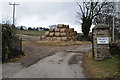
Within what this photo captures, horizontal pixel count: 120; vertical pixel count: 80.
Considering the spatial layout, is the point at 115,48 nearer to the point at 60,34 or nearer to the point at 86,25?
the point at 60,34

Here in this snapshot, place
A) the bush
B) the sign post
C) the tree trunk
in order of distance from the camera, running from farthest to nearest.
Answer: the tree trunk < the sign post < the bush

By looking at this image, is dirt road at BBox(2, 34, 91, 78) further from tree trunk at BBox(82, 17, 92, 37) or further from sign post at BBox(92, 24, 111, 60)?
tree trunk at BBox(82, 17, 92, 37)

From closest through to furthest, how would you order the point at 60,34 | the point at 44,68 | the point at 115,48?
the point at 44,68 → the point at 115,48 → the point at 60,34

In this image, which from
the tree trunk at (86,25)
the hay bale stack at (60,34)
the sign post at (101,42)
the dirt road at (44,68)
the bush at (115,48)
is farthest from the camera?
the tree trunk at (86,25)

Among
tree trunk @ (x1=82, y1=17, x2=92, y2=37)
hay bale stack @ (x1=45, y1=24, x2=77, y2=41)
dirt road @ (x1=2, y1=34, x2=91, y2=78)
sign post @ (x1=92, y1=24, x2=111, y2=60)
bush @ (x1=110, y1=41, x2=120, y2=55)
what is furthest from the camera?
tree trunk @ (x1=82, y1=17, x2=92, y2=37)

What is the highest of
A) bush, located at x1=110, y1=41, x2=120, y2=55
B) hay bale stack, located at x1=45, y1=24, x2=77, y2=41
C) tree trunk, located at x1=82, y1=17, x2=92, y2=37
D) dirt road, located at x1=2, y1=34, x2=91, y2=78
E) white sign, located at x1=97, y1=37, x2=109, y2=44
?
tree trunk, located at x1=82, y1=17, x2=92, y2=37

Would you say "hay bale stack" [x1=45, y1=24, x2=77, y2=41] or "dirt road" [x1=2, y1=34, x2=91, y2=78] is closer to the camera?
"dirt road" [x1=2, y1=34, x2=91, y2=78]

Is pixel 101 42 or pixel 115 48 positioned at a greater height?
pixel 101 42

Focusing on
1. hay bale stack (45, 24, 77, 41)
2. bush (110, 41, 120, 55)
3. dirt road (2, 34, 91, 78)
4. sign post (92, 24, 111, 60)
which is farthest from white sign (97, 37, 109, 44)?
hay bale stack (45, 24, 77, 41)

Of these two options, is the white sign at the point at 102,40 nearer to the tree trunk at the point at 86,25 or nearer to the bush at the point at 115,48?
the bush at the point at 115,48

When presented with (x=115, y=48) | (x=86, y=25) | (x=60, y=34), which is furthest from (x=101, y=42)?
(x=86, y=25)

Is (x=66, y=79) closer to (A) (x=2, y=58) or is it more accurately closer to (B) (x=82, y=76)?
(B) (x=82, y=76)

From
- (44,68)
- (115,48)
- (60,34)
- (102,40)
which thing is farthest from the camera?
(60,34)

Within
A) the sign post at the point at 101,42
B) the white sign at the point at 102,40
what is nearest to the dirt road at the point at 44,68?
the sign post at the point at 101,42
